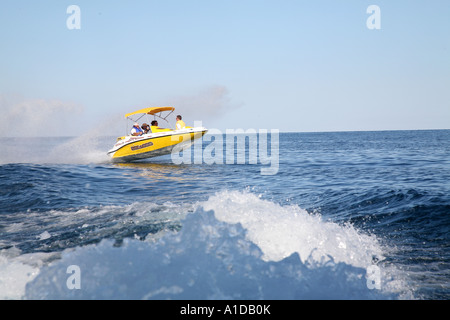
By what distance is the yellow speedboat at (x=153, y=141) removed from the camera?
22891mm

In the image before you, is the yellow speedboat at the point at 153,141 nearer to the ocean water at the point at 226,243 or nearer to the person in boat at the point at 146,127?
the person in boat at the point at 146,127

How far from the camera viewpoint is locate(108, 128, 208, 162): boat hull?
2288cm

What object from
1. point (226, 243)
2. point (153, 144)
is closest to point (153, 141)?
point (153, 144)

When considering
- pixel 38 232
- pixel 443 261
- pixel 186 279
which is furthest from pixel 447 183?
pixel 38 232

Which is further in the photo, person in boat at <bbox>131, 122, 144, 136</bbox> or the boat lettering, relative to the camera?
person in boat at <bbox>131, 122, 144, 136</bbox>

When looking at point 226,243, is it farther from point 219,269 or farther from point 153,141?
point 153,141

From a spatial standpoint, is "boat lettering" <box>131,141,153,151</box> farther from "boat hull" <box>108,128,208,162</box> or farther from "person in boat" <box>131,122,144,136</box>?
"person in boat" <box>131,122,144,136</box>

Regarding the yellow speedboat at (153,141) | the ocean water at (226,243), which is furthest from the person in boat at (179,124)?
the ocean water at (226,243)

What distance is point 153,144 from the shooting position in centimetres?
2341

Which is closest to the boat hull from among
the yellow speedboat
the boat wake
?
the yellow speedboat

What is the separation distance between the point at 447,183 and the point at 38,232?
13229 millimetres

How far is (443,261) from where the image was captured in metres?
6.12

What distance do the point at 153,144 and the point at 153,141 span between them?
238 mm
